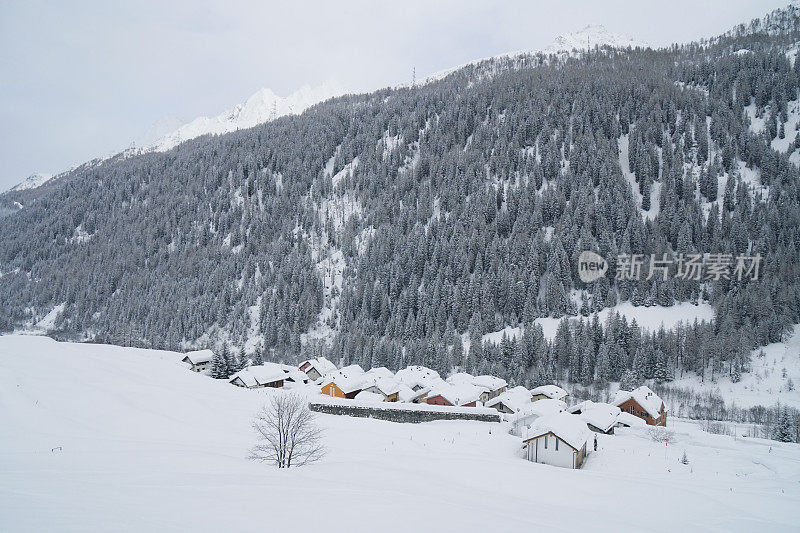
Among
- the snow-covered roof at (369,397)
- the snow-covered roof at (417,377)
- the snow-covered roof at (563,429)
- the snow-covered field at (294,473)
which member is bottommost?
the snow-covered roof at (369,397)

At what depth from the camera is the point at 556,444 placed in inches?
1425

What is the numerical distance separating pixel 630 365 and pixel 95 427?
265ft

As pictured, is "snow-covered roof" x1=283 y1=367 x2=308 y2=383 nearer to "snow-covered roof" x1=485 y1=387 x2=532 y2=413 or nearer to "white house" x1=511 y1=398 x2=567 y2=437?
"snow-covered roof" x1=485 y1=387 x2=532 y2=413

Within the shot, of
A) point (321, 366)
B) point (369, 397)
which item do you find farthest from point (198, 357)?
point (369, 397)

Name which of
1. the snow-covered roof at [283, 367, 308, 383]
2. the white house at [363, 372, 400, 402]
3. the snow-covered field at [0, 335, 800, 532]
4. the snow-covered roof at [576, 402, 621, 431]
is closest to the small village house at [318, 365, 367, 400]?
the white house at [363, 372, 400, 402]

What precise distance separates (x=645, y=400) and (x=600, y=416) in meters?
13.9

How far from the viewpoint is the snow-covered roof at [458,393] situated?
58531 mm

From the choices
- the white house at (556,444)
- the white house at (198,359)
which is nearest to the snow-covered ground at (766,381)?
→ the white house at (556,444)

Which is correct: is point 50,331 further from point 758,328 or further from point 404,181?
point 758,328

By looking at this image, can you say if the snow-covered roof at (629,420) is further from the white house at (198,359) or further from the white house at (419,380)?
the white house at (198,359)

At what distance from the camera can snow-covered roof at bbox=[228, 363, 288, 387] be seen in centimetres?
6638

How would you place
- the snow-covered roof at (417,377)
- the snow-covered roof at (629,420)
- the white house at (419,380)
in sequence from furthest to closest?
the snow-covered roof at (417,377) < the white house at (419,380) < the snow-covered roof at (629,420)

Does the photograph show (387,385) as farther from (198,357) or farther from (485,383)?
(198,357)

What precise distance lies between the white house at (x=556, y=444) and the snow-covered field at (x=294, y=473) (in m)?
1.34
